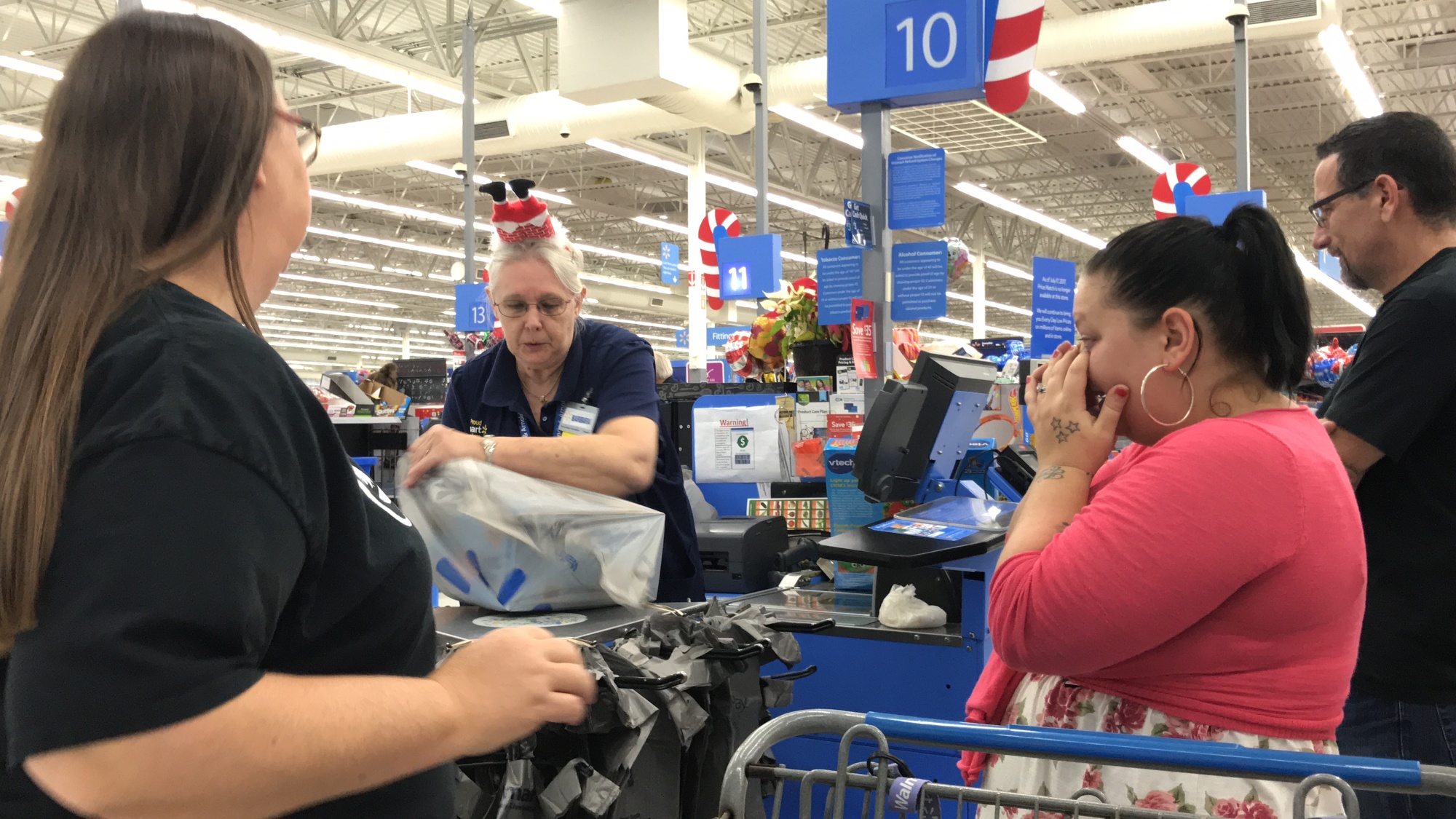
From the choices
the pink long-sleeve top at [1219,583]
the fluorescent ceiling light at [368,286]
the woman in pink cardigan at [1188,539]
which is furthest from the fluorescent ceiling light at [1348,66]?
the fluorescent ceiling light at [368,286]

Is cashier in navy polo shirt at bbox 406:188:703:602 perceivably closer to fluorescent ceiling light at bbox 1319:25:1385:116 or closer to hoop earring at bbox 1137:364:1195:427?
hoop earring at bbox 1137:364:1195:427

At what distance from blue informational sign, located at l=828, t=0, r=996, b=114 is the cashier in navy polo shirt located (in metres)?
1.67

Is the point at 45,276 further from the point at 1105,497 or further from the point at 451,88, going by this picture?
the point at 451,88

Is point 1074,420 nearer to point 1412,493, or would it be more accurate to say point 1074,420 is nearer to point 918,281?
point 1412,493

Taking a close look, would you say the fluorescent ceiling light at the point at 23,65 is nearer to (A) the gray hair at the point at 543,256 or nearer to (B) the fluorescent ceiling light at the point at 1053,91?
(B) the fluorescent ceiling light at the point at 1053,91

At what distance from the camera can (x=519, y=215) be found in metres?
2.31

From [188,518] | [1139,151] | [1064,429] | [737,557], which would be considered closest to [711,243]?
[1139,151]

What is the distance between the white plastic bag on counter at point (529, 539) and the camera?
185 cm

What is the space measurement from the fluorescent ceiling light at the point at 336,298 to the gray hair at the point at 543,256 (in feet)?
78.7

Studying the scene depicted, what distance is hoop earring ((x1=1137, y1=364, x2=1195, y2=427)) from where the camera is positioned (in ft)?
4.41

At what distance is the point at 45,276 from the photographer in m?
0.76

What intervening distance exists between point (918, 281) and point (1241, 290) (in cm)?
249

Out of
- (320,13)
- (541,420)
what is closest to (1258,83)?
(320,13)

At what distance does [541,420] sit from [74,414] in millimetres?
1709
